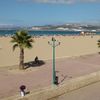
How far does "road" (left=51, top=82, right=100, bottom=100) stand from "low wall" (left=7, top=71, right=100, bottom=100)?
0.85 ft

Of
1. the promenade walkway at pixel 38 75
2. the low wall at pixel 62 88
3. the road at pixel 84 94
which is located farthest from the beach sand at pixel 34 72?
the road at pixel 84 94

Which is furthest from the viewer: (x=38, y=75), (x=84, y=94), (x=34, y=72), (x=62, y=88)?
(x=34, y=72)

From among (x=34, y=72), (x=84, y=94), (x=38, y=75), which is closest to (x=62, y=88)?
(x=84, y=94)

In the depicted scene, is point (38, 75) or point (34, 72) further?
point (34, 72)

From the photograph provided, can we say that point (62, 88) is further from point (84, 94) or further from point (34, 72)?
point (34, 72)

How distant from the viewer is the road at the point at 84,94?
15625 millimetres

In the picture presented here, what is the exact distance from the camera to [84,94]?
1631cm

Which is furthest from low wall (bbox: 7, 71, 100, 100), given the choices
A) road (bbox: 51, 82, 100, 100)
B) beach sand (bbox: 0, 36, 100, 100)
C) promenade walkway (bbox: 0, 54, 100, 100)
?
beach sand (bbox: 0, 36, 100, 100)

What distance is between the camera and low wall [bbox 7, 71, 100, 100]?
14.4 m

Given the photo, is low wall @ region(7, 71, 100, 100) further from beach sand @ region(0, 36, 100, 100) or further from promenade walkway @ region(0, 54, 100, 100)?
beach sand @ region(0, 36, 100, 100)

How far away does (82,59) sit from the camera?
31953mm

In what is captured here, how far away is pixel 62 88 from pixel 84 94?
134 cm

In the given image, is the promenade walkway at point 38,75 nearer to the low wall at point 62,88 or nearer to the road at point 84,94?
the low wall at point 62,88

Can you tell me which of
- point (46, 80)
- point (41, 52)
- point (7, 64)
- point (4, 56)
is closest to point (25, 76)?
point (46, 80)
